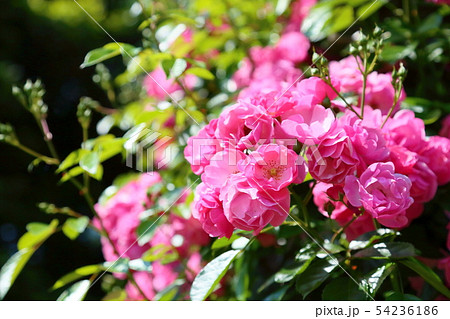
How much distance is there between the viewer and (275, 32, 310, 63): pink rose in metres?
1.32

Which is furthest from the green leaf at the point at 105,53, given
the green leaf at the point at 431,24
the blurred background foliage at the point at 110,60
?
the green leaf at the point at 431,24

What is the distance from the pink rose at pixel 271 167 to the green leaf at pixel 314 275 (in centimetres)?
16

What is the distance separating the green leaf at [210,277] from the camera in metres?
0.76

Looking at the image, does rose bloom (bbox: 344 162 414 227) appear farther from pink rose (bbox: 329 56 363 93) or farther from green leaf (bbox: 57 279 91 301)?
green leaf (bbox: 57 279 91 301)

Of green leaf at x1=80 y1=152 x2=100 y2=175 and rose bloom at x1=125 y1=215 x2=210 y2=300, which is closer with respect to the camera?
green leaf at x1=80 y1=152 x2=100 y2=175

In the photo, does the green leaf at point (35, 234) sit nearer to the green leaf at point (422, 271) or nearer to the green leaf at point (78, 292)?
the green leaf at point (78, 292)

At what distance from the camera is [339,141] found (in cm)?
67

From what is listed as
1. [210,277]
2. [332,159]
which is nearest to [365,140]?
[332,159]

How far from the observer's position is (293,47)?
4.36 ft

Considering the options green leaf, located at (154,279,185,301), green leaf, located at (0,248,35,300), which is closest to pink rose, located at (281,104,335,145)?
green leaf, located at (154,279,185,301)

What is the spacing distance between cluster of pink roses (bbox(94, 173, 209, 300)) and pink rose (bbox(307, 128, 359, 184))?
50cm

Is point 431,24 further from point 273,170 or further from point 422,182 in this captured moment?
point 273,170

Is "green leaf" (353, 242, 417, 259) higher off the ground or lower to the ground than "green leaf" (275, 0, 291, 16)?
lower
